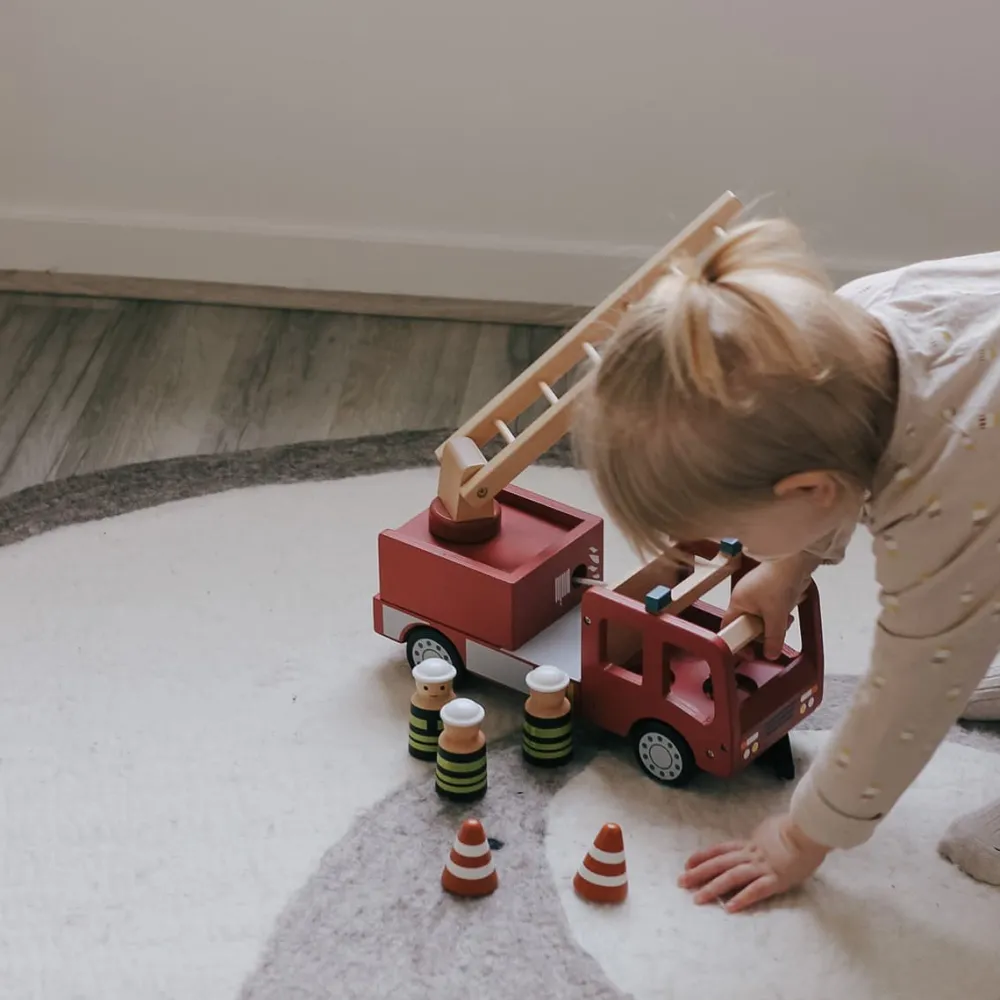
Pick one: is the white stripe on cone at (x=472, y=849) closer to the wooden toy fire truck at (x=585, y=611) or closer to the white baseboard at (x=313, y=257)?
the wooden toy fire truck at (x=585, y=611)

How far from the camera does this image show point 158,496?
1476 mm

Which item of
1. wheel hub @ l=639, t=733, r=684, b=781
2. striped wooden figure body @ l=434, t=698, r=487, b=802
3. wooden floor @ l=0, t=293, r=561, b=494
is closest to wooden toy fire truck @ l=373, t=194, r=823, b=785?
wheel hub @ l=639, t=733, r=684, b=781

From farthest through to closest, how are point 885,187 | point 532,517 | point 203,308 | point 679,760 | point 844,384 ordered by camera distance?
point 203,308 < point 885,187 < point 532,517 < point 679,760 < point 844,384

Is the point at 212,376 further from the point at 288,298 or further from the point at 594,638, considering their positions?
the point at 594,638

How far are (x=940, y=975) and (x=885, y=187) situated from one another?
41.9 inches

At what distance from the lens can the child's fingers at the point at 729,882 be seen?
3.25ft

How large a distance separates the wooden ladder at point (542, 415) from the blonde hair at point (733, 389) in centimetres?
30

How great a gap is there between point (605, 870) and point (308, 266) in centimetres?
109

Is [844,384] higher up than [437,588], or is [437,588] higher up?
[844,384]

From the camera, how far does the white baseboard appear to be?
1.81 metres

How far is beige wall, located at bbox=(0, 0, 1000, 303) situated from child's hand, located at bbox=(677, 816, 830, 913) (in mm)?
959

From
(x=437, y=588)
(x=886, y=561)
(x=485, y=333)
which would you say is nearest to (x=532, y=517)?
(x=437, y=588)

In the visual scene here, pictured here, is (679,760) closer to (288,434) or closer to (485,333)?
(288,434)

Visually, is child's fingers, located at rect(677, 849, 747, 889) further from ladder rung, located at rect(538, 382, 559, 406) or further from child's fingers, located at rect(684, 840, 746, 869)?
ladder rung, located at rect(538, 382, 559, 406)
